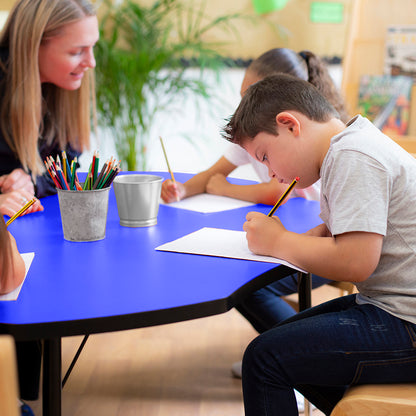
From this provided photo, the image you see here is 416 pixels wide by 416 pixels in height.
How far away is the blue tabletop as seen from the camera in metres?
0.69

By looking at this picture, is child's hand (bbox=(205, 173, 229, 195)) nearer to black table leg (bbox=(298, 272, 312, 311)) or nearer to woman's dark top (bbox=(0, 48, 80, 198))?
black table leg (bbox=(298, 272, 312, 311))

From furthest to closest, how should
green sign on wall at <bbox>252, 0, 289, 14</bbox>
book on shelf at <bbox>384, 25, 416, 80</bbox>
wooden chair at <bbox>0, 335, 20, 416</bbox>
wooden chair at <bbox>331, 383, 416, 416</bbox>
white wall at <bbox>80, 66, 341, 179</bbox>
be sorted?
1. white wall at <bbox>80, 66, 341, 179</bbox>
2. green sign on wall at <bbox>252, 0, 289, 14</bbox>
3. book on shelf at <bbox>384, 25, 416, 80</bbox>
4. wooden chair at <bbox>331, 383, 416, 416</bbox>
5. wooden chair at <bbox>0, 335, 20, 416</bbox>

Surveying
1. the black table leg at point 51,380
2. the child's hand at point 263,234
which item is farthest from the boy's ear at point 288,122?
the black table leg at point 51,380

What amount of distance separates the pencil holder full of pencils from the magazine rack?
201 centimetres

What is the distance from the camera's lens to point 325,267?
2.93 ft

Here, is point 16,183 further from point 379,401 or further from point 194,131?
point 194,131

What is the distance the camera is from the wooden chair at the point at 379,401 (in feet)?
2.67

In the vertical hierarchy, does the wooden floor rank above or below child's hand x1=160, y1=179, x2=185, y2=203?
below

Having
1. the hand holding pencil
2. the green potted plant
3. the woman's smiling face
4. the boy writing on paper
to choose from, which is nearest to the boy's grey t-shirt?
the boy writing on paper

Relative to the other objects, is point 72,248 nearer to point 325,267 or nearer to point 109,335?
point 325,267

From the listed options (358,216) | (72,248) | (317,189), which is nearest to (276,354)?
(358,216)

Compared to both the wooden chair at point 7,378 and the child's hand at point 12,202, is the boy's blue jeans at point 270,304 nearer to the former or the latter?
the child's hand at point 12,202

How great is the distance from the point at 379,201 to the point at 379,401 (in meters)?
0.31

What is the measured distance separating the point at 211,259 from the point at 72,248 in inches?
10.6
